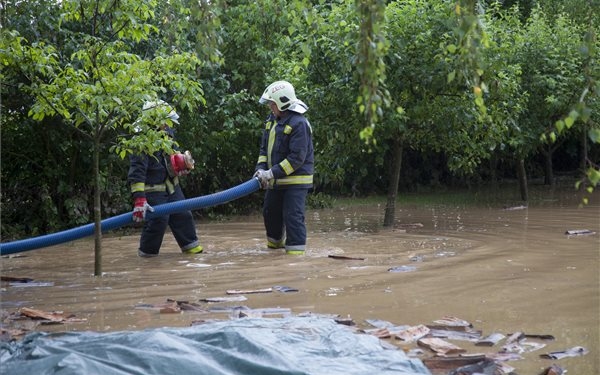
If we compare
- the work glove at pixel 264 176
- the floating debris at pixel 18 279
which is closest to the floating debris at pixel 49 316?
the floating debris at pixel 18 279

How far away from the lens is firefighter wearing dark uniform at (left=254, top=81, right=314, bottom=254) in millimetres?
9312

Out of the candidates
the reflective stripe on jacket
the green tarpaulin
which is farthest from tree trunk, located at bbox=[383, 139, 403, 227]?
the green tarpaulin

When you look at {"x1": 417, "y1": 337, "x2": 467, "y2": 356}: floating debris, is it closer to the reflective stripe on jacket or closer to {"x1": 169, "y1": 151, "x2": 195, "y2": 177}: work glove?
the reflective stripe on jacket

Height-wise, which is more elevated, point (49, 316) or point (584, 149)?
point (584, 149)

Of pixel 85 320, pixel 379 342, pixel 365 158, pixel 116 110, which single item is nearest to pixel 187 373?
pixel 379 342

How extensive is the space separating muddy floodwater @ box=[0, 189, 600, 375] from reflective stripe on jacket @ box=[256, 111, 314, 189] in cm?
92

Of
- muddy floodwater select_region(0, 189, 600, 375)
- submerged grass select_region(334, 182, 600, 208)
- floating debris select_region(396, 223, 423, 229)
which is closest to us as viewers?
muddy floodwater select_region(0, 189, 600, 375)

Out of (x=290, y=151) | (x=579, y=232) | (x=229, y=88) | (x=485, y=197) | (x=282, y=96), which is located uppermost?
(x=229, y=88)

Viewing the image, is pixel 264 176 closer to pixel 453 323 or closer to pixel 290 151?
pixel 290 151

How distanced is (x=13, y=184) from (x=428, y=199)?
9.95m

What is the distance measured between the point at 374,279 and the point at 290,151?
2.46m

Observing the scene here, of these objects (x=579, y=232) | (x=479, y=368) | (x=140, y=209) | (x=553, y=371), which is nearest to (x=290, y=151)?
(x=140, y=209)

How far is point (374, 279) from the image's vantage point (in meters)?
7.57

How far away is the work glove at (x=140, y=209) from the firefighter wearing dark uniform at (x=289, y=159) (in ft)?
4.41
